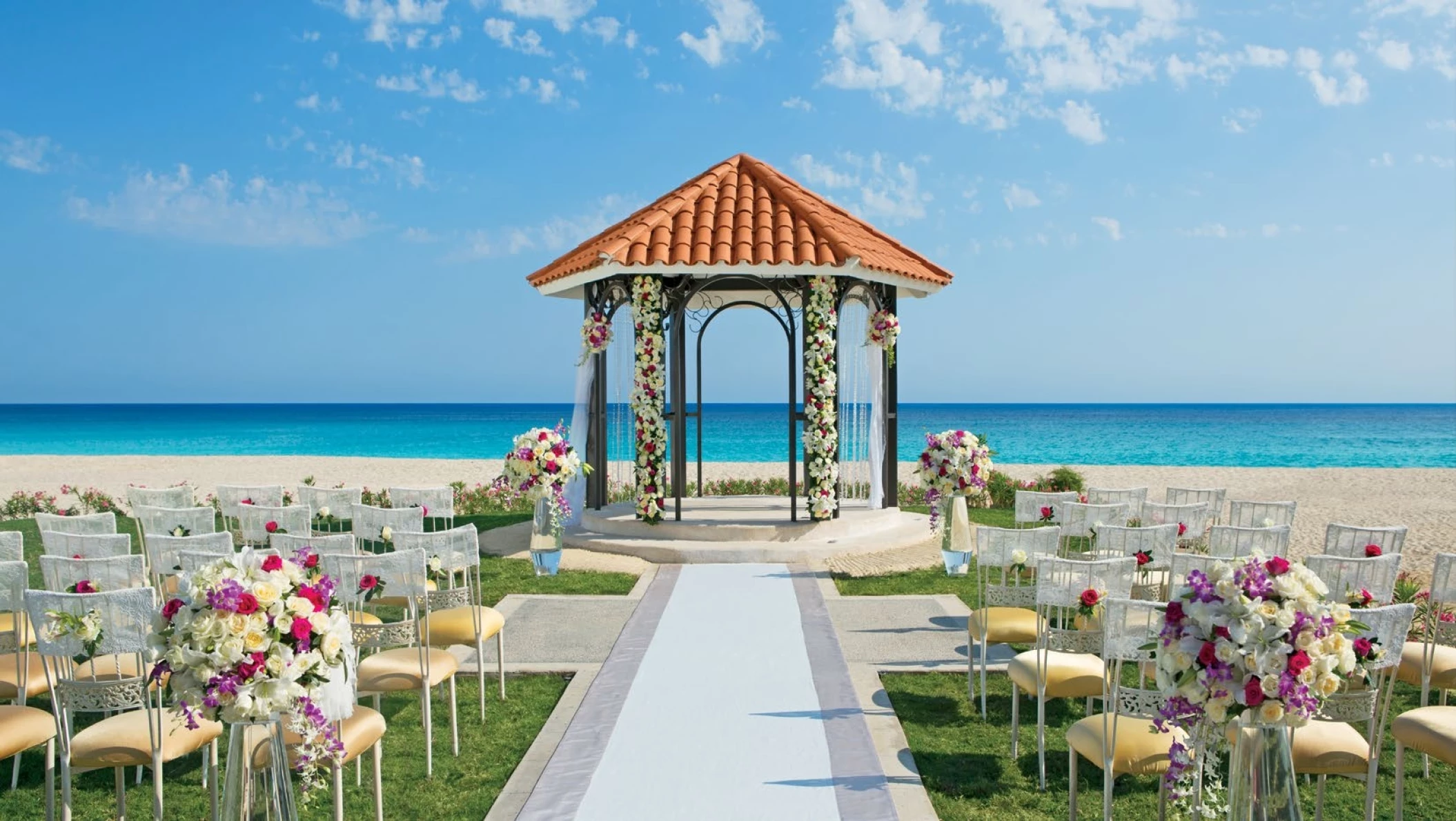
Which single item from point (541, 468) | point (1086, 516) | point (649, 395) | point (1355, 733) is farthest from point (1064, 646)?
point (649, 395)

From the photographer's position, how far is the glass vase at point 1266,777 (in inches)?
117

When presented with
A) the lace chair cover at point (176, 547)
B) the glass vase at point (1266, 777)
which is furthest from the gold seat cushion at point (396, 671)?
the glass vase at point (1266, 777)

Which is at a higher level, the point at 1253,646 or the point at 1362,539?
the point at 1253,646

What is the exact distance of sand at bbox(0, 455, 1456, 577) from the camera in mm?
16875

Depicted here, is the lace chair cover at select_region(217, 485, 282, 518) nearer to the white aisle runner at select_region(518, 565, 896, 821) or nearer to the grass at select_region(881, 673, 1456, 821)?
the white aisle runner at select_region(518, 565, 896, 821)

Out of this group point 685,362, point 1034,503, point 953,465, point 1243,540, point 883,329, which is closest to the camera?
point 1243,540

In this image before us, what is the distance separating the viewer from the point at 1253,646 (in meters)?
2.84

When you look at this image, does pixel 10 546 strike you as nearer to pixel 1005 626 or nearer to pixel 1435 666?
pixel 1005 626

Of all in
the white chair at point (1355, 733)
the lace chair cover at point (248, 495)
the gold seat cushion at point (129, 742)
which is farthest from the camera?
the lace chair cover at point (248, 495)

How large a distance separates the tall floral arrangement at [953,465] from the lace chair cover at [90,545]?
6.86 m

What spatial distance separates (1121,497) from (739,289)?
19.6ft

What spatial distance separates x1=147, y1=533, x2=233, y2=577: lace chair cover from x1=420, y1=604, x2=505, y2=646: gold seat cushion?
132 cm

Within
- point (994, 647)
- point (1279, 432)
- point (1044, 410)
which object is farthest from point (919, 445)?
point (994, 647)

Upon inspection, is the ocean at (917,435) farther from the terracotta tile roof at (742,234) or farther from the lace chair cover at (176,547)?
the lace chair cover at (176,547)
